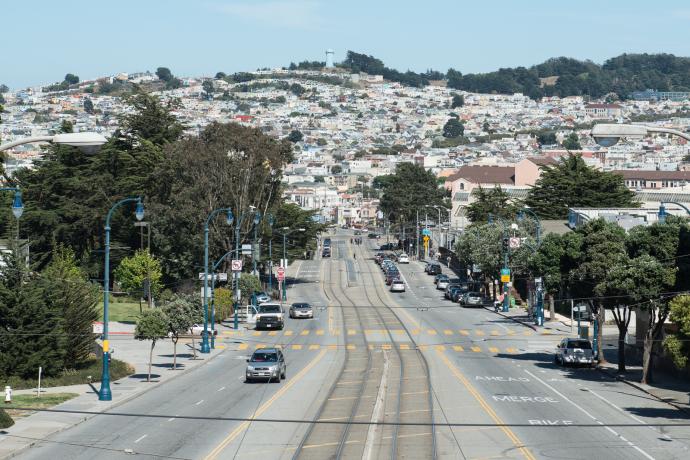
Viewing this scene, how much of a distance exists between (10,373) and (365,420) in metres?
19.8

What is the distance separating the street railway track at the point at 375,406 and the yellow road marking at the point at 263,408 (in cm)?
185

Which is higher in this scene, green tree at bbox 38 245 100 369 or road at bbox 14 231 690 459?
green tree at bbox 38 245 100 369

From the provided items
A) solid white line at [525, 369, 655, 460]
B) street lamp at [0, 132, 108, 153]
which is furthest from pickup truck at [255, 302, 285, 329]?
street lamp at [0, 132, 108, 153]

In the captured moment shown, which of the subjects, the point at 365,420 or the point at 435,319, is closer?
the point at 365,420

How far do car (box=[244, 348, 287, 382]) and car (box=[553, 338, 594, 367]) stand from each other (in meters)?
16.1

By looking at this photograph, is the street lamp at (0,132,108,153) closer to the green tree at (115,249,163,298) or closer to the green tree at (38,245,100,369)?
the green tree at (38,245,100,369)

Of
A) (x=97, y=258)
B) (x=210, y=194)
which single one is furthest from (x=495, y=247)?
(x=97, y=258)

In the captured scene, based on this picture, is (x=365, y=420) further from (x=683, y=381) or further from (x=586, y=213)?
(x=586, y=213)

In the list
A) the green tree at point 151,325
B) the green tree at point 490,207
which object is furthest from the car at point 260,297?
the green tree at point 151,325

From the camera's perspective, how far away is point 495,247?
103250mm

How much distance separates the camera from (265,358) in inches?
2211

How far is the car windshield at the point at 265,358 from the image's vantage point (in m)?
55.8

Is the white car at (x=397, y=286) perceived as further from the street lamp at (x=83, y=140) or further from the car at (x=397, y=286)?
the street lamp at (x=83, y=140)

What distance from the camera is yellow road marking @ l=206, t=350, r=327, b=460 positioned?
3581 cm
